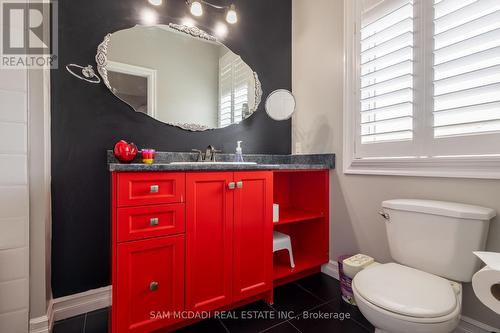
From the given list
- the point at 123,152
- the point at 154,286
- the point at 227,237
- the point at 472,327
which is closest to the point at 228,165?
the point at 227,237

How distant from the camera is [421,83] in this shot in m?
1.42

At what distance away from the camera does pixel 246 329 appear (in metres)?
1.36

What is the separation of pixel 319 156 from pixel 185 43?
140cm

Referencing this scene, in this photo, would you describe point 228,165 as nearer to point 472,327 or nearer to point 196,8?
point 196,8

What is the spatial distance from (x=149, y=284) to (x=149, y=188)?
472 mm

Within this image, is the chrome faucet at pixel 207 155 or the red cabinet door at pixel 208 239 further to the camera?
the chrome faucet at pixel 207 155

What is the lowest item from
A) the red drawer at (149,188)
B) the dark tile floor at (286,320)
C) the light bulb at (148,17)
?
the dark tile floor at (286,320)

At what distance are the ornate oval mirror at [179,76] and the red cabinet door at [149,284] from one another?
0.94m

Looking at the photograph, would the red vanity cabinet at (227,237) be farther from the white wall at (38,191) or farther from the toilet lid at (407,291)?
the white wall at (38,191)

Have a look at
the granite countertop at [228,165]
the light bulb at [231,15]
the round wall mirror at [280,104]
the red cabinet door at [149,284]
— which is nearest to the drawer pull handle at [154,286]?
the red cabinet door at [149,284]

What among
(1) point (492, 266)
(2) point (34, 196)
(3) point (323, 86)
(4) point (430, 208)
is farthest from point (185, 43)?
(1) point (492, 266)

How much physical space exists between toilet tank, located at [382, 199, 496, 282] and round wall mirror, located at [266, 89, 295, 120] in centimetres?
110

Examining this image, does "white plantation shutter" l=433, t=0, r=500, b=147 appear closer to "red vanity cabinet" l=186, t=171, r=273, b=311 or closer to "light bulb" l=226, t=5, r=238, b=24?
"red vanity cabinet" l=186, t=171, r=273, b=311

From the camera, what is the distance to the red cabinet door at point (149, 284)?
44.1 inches
